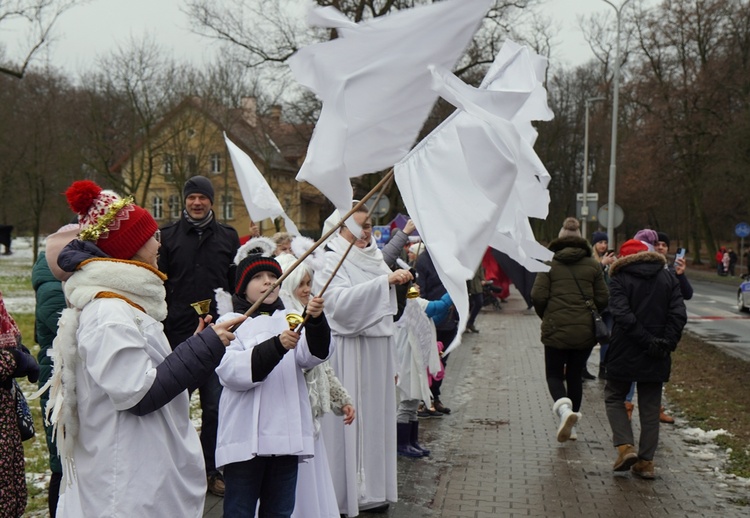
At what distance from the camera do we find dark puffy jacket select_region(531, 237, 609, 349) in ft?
27.1

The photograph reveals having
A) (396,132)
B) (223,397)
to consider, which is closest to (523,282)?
(223,397)

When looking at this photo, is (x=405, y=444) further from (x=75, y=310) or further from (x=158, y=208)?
(x=158, y=208)

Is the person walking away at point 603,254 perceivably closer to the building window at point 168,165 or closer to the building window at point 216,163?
the building window at point 168,165

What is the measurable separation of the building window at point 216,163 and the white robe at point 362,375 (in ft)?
107

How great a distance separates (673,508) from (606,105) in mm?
50123

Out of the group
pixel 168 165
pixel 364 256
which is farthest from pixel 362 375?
pixel 168 165

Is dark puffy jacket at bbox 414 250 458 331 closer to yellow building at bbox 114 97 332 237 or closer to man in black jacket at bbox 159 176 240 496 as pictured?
man in black jacket at bbox 159 176 240 496

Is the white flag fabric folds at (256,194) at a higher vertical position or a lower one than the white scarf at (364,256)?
higher

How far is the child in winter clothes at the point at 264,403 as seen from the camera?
163 inches

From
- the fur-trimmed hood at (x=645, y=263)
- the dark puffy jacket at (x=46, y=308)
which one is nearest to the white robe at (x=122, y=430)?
the dark puffy jacket at (x=46, y=308)

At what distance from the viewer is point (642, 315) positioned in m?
7.20

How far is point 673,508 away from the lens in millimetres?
6223

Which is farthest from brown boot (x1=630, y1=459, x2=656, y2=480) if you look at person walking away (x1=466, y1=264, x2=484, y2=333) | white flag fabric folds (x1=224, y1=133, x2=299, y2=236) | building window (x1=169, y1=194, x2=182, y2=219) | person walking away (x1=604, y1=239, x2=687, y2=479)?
building window (x1=169, y1=194, x2=182, y2=219)

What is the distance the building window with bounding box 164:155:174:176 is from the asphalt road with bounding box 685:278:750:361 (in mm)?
20544
